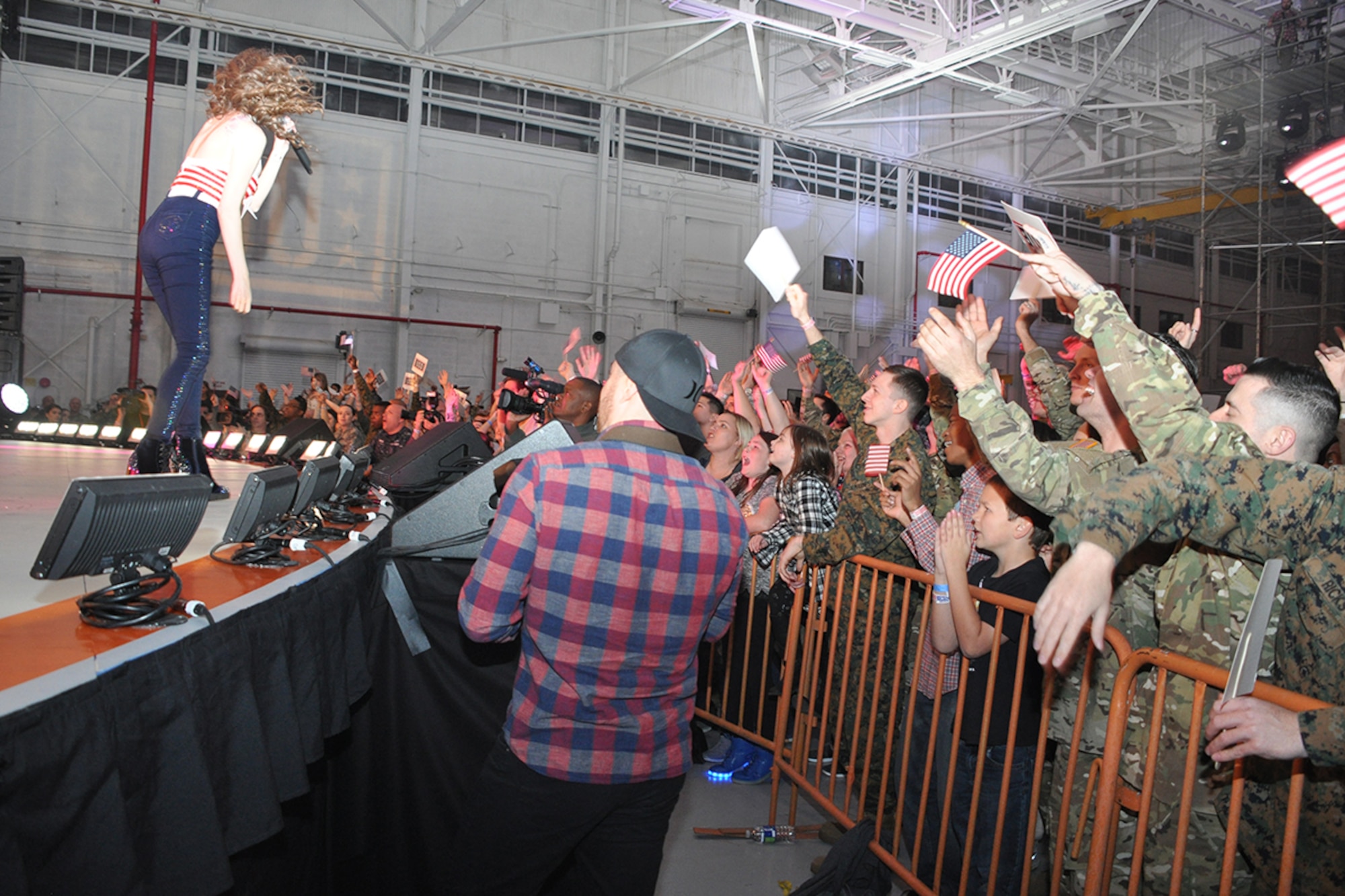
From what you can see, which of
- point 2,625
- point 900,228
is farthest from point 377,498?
point 900,228

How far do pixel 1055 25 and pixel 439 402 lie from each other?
958 centimetres

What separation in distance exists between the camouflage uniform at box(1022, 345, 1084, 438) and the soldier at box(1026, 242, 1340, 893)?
79.2 inches

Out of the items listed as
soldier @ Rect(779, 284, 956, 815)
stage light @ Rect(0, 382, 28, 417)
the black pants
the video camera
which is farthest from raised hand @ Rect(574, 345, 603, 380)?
stage light @ Rect(0, 382, 28, 417)

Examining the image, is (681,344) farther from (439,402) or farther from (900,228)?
(900,228)

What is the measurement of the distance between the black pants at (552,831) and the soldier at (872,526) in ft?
3.99

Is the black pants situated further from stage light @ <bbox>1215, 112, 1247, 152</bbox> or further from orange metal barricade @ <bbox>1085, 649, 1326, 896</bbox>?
stage light @ <bbox>1215, 112, 1247, 152</bbox>

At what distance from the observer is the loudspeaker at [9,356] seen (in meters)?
12.4

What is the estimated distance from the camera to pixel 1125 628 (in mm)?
2248

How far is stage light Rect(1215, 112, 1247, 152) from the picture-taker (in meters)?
12.9

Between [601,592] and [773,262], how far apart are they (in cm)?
346

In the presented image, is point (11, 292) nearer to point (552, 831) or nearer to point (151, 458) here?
point (151, 458)

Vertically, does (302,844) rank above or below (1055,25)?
below

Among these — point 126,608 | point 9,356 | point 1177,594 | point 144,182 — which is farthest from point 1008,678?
point 9,356

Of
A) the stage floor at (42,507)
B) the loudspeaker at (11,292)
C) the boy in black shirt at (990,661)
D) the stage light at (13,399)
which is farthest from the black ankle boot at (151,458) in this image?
the loudspeaker at (11,292)
